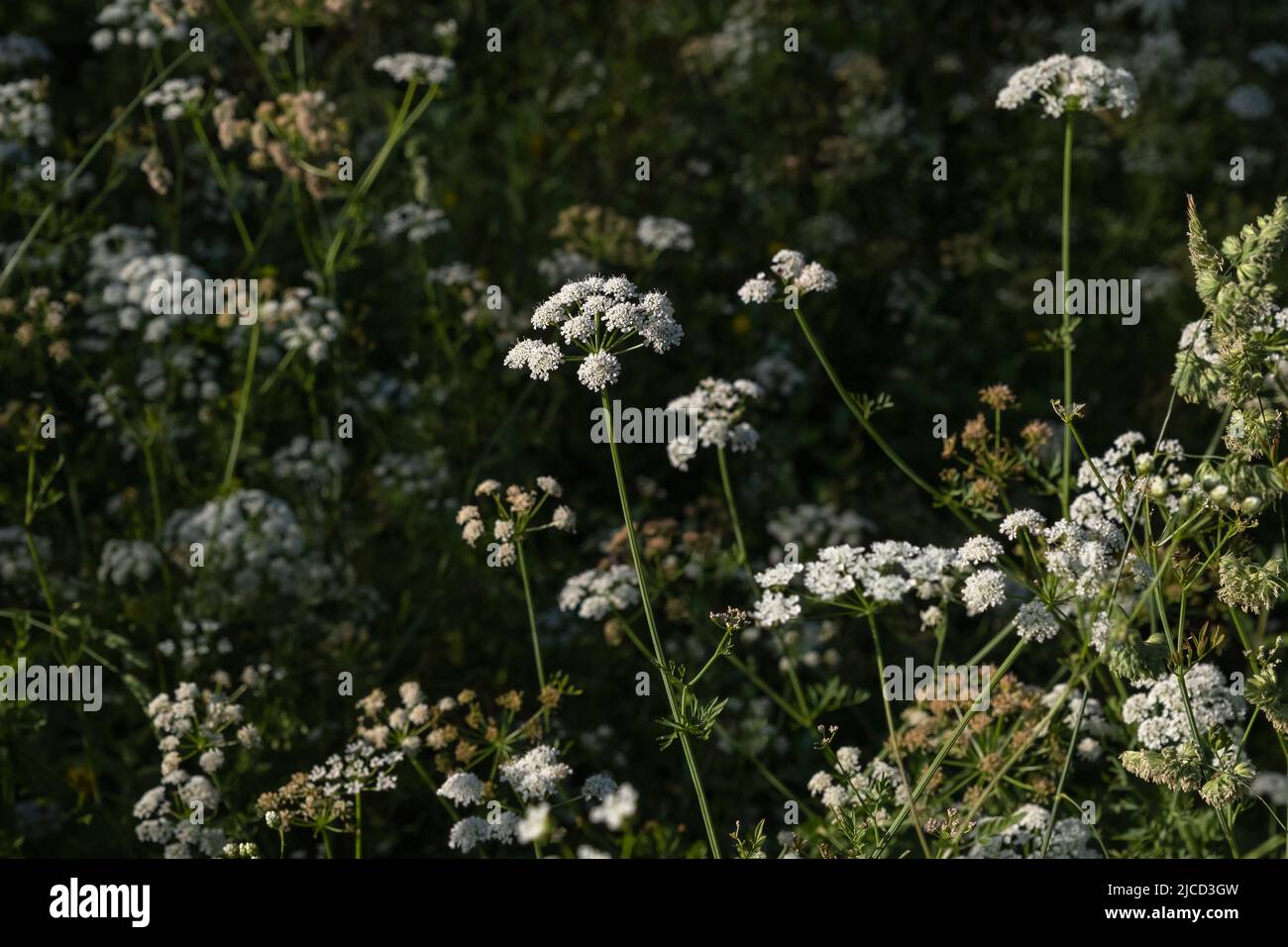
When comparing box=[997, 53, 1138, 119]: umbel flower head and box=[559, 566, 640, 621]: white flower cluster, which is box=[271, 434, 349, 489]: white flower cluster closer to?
box=[559, 566, 640, 621]: white flower cluster

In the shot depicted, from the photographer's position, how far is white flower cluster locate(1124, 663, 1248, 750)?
384cm

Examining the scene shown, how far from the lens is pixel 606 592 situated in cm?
481

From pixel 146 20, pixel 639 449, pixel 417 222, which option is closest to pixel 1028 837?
pixel 639 449

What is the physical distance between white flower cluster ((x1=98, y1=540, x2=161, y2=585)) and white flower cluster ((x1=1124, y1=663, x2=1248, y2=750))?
3661mm

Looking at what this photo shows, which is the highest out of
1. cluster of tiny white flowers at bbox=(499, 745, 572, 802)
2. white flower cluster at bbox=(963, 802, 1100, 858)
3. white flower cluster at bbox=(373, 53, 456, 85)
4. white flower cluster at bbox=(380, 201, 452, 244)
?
white flower cluster at bbox=(373, 53, 456, 85)

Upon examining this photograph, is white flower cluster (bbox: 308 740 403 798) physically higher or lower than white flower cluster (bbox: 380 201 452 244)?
lower

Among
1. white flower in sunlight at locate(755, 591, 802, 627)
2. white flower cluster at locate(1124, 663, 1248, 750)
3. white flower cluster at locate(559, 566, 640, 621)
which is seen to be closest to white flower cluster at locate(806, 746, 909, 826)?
white flower in sunlight at locate(755, 591, 802, 627)

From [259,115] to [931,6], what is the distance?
5634mm

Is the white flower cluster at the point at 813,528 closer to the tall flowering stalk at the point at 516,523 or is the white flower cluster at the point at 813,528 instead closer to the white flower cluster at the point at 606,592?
the white flower cluster at the point at 606,592

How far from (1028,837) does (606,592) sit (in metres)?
1.59

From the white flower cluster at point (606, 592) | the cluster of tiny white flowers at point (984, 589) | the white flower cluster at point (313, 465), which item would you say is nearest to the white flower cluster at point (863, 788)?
the cluster of tiny white flowers at point (984, 589)
